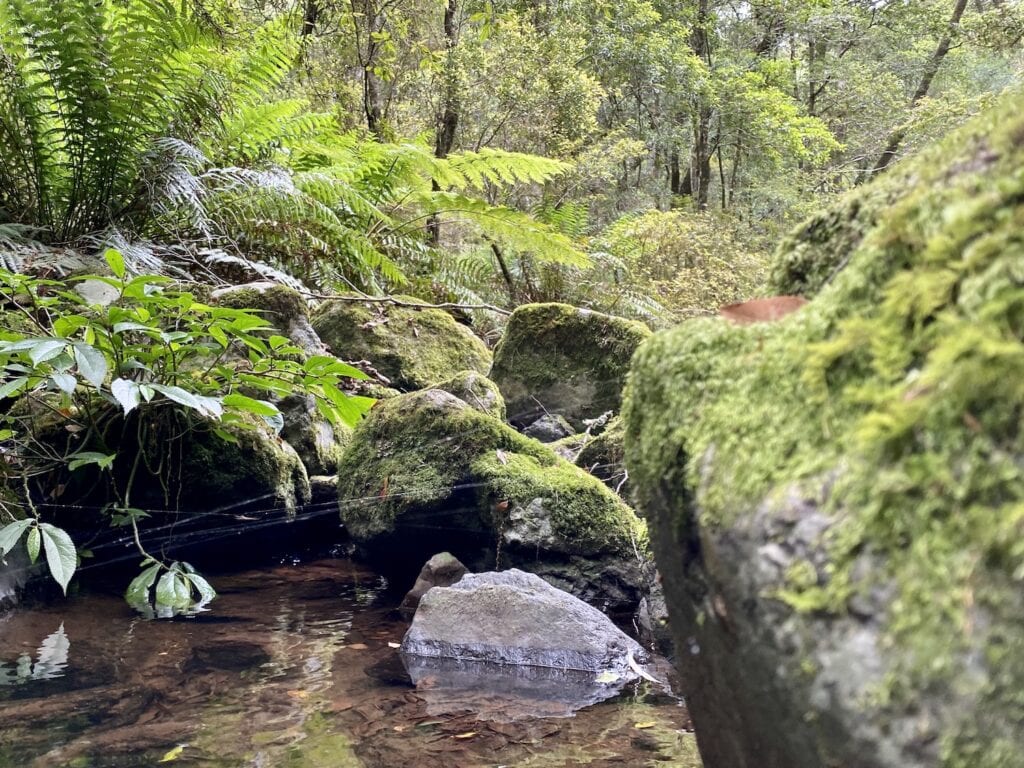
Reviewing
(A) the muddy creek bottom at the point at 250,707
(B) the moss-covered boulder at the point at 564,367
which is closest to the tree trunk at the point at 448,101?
(B) the moss-covered boulder at the point at 564,367

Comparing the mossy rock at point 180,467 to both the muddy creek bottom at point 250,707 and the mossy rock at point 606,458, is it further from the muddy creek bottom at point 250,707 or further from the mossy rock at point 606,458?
the mossy rock at point 606,458

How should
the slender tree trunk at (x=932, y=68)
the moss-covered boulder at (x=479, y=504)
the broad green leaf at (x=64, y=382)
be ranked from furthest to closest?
the slender tree trunk at (x=932, y=68), the moss-covered boulder at (x=479, y=504), the broad green leaf at (x=64, y=382)

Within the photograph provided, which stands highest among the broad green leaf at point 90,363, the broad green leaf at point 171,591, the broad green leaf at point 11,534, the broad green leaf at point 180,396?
the broad green leaf at point 90,363

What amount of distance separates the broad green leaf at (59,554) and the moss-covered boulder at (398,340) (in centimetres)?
274

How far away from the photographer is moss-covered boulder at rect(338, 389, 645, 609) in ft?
9.89

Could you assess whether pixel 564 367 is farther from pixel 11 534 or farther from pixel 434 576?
pixel 11 534

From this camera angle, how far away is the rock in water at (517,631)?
2436mm

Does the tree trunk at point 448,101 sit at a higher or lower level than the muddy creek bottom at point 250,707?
higher

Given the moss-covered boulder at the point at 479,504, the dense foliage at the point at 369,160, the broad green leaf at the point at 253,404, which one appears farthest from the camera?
the moss-covered boulder at the point at 479,504

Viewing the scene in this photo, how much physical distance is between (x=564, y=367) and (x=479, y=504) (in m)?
2.04

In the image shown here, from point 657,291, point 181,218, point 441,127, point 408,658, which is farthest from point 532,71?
point 408,658

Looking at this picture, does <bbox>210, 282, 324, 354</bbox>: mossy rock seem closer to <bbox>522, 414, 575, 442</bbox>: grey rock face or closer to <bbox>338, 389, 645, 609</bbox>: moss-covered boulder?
<bbox>338, 389, 645, 609</bbox>: moss-covered boulder

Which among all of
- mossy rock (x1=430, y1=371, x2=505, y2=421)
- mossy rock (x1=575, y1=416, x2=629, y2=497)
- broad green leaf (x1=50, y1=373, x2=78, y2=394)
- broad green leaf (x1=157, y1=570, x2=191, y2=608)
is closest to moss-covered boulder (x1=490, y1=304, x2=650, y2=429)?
mossy rock (x1=430, y1=371, x2=505, y2=421)

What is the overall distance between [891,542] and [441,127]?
9.66m
